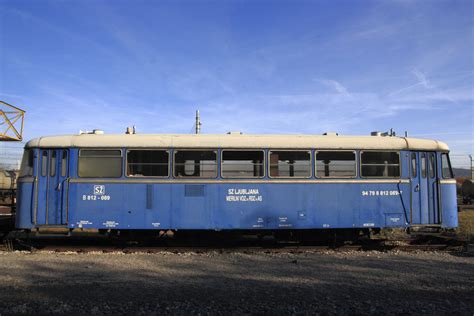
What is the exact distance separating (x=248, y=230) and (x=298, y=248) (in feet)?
4.90

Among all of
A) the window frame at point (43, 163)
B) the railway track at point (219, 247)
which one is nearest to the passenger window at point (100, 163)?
the window frame at point (43, 163)

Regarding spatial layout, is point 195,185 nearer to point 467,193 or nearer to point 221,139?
point 221,139

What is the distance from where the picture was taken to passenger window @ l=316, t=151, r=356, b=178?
33.0 ft

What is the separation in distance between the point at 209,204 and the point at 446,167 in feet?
22.4

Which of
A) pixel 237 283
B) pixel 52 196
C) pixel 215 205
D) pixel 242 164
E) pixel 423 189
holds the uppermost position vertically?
pixel 242 164

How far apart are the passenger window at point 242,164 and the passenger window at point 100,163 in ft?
9.20

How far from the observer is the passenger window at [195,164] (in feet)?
32.4

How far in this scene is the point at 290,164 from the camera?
1004cm

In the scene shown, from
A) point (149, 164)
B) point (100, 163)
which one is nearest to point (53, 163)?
point (100, 163)

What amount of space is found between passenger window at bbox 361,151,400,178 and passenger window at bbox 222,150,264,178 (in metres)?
2.87

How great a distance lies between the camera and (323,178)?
1001 centimetres

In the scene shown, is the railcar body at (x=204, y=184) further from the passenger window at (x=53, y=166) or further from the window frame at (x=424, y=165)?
the window frame at (x=424, y=165)

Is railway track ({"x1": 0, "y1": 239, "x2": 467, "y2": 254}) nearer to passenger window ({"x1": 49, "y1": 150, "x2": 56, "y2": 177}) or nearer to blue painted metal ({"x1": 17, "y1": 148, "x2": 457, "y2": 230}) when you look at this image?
blue painted metal ({"x1": 17, "y1": 148, "x2": 457, "y2": 230})

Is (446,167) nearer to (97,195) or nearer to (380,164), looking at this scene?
(380,164)
